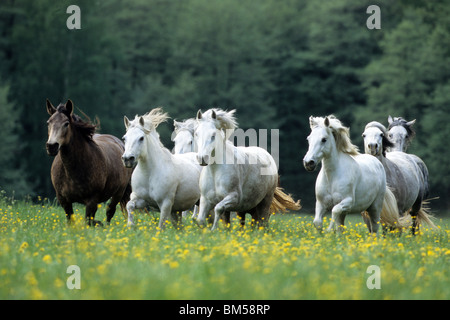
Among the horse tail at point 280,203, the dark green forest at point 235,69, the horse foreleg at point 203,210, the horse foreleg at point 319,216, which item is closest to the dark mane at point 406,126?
the horse tail at point 280,203

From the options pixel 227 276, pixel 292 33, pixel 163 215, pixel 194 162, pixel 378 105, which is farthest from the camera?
pixel 292 33

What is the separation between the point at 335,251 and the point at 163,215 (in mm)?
3338

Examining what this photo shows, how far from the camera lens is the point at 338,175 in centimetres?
1084

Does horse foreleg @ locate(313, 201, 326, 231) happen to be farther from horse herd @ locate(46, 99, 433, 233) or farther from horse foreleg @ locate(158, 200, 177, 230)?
horse foreleg @ locate(158, 200, 177, 230)

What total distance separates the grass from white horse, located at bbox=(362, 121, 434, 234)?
3.13 meters

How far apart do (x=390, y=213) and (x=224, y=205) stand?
10.2ft

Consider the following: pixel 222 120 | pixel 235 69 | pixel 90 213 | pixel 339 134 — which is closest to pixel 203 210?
pixel 222 120

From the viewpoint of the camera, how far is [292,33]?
46.8 meters

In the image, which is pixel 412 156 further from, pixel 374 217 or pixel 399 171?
pixel 374 217

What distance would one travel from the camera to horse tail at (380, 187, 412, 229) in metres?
12.0

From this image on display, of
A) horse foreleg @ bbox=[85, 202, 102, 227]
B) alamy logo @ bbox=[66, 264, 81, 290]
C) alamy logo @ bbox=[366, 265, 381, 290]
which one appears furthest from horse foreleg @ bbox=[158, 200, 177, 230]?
alamy logo @ bbox=[366, 265, 381, 290]
